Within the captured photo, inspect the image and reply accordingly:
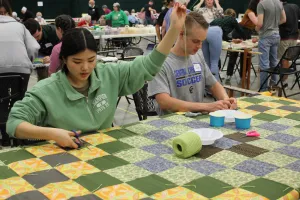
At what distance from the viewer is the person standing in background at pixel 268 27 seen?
5590 mm

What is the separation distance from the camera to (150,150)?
171 cm

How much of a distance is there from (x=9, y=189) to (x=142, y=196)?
0.46 metres

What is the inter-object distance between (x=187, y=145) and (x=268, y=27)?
14.8 feet

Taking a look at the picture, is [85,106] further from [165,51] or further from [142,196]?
[142,196]

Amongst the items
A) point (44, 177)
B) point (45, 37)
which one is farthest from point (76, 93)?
point (45, 37)

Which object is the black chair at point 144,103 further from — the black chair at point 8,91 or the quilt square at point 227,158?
the quilt square at point 227,158

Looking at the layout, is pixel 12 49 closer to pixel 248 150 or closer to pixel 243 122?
pixel 243 122

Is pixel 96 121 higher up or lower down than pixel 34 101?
lower down

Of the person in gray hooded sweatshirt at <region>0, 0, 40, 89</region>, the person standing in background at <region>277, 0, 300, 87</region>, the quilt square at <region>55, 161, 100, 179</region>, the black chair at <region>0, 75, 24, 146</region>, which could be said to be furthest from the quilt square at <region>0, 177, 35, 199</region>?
the person standing in background at <region>277, 0, 300, 87</region>

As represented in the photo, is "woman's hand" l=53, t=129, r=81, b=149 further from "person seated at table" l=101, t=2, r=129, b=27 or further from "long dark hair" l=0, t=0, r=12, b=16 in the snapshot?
"person seated at table" l=101, t=2, r=129, b=27

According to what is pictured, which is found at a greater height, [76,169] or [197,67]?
[197,67]

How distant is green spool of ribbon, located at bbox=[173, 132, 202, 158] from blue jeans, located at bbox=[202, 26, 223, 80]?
3.66 m

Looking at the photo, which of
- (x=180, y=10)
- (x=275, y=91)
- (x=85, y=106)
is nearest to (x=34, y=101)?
(x=85, y=106)

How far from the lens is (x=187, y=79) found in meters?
2.66
